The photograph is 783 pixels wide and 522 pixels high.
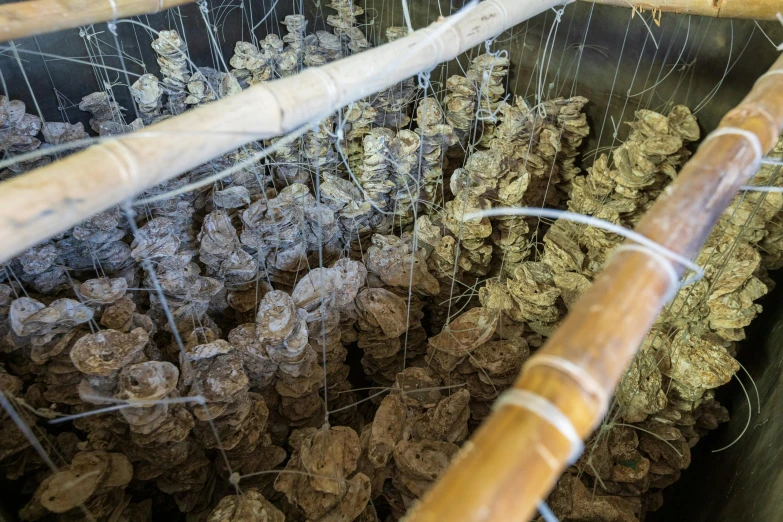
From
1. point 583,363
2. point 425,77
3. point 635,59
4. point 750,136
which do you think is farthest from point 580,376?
point 635,59

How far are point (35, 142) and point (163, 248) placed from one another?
1017mm

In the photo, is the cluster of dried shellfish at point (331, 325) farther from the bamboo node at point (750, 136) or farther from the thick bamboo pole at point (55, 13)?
the bamboo node at point (750, 136)

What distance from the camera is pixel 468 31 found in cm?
146

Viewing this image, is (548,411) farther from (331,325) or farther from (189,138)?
(331,325)

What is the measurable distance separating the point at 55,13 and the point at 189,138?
102 cm

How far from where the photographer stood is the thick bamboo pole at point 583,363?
0.61 metres

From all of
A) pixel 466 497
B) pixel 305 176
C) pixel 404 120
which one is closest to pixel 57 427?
pixel 305 176

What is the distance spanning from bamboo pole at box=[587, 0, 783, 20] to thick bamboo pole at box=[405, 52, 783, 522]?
48.6 inches

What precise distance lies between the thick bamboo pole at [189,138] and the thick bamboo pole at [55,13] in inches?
34.8

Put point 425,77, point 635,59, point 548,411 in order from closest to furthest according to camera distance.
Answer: point 548,411 < point 425,77 < point 635,59

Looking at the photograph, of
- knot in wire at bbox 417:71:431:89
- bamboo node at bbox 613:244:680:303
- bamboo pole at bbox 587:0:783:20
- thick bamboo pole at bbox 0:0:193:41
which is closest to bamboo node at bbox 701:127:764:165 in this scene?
bamboo node at bbox 613:244:680:303

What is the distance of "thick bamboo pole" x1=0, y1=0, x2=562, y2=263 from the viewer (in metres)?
0.82

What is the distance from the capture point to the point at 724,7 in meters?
1.94

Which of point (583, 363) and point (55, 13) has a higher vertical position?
point (55, 13)
